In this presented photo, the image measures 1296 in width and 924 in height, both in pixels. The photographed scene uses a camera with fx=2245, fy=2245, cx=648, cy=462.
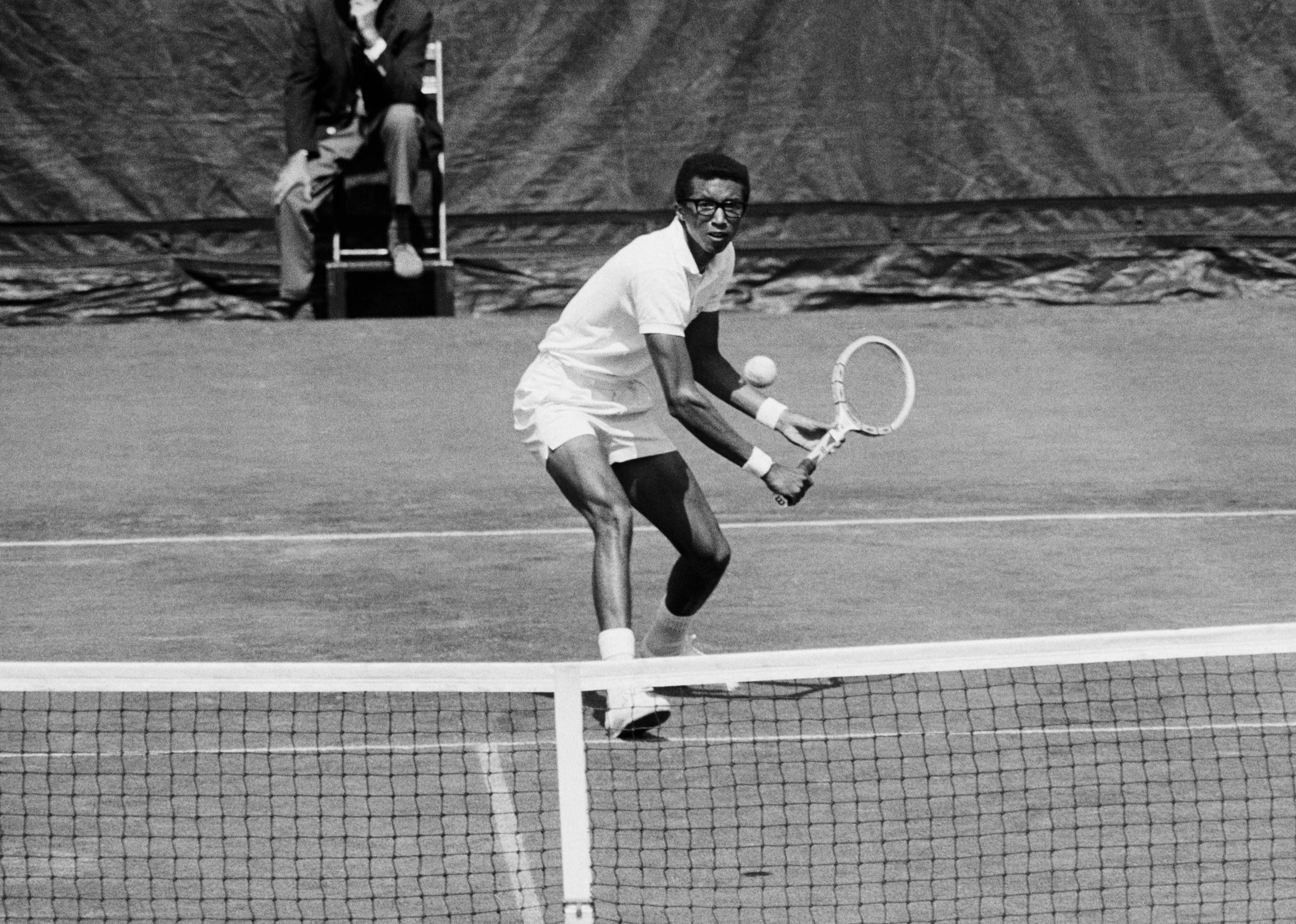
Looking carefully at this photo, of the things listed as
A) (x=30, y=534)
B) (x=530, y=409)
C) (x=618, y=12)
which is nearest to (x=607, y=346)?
(x=530, y=409)

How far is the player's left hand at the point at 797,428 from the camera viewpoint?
756 centimetres

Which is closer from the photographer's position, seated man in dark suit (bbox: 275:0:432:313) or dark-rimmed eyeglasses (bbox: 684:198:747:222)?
dark-rimmed eyeglasses (bbox: 684:198:747:222)

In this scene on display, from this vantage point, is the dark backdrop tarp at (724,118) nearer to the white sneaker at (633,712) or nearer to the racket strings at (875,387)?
the racket strings at (875,387)

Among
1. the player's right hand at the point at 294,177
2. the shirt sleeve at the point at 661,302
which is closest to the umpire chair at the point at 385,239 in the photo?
the player's right hand at the point at 294,177

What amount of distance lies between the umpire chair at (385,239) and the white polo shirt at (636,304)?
20.3ft

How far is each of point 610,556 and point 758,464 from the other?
1.89 feet

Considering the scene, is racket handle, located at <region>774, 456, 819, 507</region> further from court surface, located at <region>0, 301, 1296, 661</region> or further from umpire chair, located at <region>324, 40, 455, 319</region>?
umpire chair, located at <region>324, 40, 455, 319</region>

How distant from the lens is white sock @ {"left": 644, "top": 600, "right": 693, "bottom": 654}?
7.87 m

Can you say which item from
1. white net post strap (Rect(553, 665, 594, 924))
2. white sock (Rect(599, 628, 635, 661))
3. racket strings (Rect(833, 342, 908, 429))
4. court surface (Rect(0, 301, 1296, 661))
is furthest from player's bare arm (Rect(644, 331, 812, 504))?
racket strings (Rect(833, 342, 908, 429))

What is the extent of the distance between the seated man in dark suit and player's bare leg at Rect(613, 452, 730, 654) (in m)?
6.12

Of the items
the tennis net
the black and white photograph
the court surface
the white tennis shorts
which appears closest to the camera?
the tennis net

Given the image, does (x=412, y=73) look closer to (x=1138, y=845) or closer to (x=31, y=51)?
(x=31, y=51)

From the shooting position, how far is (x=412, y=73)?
43.7 feet

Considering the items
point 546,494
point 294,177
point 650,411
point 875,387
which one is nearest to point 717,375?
point 650,411
